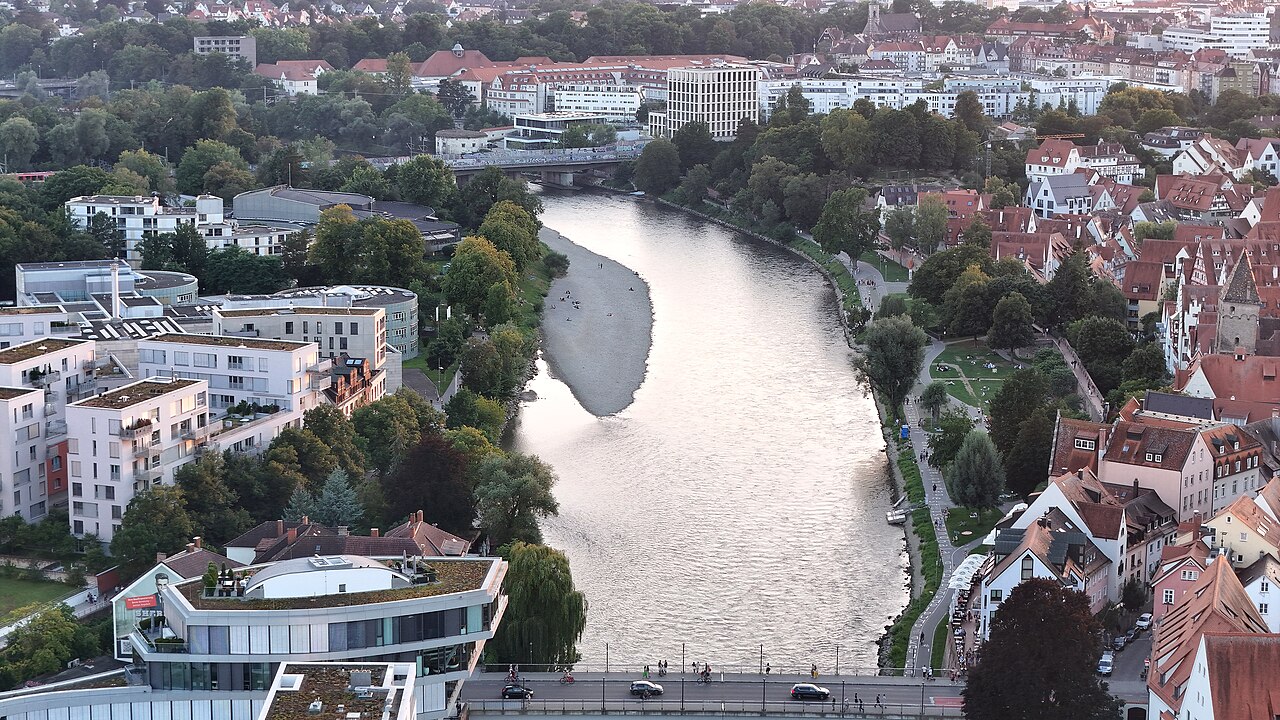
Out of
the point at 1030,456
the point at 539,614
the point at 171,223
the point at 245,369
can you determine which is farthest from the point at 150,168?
the point at 539,614

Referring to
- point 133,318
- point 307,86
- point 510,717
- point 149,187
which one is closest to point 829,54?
point 307,86

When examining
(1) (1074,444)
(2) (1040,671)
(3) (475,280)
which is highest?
(3) (475,280)

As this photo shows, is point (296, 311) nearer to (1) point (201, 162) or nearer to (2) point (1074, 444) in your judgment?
(2) point (1074, 444)

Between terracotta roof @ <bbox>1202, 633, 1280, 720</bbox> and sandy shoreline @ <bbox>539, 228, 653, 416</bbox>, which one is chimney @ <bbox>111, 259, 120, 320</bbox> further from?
terracotta roof @ <bbox>1202, 633, 1280, 720</bbox>

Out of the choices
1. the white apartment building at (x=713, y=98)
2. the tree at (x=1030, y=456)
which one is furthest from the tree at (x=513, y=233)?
the white apartment building at (x=713, y=98)

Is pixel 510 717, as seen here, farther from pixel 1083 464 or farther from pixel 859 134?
pixel 859 134

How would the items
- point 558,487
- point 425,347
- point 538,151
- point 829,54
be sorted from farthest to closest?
point 829,54 < point 538,151 < point 425,347 < point 558,487

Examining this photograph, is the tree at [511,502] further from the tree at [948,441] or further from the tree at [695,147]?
the tree at [695,147]
